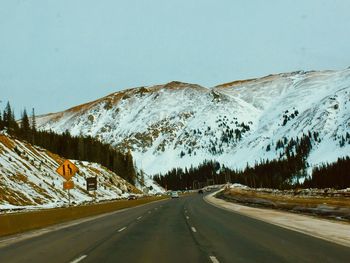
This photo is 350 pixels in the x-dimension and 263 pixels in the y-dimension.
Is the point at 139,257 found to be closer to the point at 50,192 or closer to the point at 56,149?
the point at 50,192

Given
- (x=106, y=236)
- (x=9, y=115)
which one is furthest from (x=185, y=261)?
(x=9, y=115)

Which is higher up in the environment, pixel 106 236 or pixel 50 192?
pixel 50 192

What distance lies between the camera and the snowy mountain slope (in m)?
66.0

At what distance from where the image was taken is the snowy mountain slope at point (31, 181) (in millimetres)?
66000

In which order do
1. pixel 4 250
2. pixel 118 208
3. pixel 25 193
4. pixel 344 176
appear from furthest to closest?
1. pixel 344 176
2. pixel 25 193
3. pixel 118 208
4. pixel 4 250

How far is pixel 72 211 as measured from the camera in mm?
36750

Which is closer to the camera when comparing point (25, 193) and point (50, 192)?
point (25, 193)

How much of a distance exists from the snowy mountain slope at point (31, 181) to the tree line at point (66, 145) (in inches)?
979

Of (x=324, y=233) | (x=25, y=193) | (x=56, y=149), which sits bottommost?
(x=324, y=233)

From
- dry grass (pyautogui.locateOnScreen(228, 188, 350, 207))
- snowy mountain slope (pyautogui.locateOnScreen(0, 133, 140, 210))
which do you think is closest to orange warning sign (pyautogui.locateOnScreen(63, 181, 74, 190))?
dry grass (pyautogui.locateOnScreen(228, 188, 350, 207))

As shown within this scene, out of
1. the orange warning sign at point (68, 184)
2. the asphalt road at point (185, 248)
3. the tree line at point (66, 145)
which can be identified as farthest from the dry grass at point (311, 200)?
the tree line at point (66, 145)

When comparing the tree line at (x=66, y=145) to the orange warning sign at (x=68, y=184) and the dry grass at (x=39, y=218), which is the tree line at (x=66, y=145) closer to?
the dry grass at (x=39, y=218)

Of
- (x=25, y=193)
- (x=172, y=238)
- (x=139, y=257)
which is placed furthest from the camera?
(x=25, y=193)

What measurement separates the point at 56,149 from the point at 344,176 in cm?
8310
